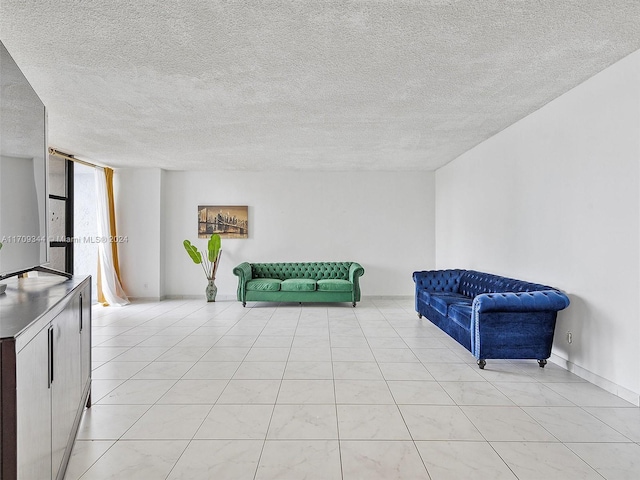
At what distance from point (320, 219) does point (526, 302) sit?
17.2 feet

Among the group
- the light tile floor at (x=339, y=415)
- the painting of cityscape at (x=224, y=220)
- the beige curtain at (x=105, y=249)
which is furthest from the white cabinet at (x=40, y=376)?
the painting of cityscape at (x=224, y=220)

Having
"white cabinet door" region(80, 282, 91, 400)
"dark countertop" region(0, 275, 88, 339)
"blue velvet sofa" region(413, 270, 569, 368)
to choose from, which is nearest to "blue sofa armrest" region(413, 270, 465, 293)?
"blue velvet sofa" region(413, 270, 569, 368)

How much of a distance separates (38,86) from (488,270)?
6.02 metres

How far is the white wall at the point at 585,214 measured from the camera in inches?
125

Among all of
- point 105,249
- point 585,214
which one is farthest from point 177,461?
point 105,249

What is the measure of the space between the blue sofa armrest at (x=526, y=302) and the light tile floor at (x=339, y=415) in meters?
0.67

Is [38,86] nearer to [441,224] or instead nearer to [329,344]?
[329,344]

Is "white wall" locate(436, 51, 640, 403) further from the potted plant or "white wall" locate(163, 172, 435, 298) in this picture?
→ the potted plant

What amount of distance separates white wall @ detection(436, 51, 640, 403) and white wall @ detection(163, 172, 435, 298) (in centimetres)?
307

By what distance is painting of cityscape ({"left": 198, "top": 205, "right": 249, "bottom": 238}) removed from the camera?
8398 mm

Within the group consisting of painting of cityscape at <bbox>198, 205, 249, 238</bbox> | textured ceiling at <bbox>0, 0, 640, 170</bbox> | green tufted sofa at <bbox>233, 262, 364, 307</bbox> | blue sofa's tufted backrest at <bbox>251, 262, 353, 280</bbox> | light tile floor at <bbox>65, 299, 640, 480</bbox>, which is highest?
textured ceiling at <bbox>0, 0, 640, 170</bbox>

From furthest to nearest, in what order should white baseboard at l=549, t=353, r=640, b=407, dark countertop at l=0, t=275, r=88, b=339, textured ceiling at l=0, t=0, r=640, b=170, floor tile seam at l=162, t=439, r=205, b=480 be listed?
white baseboard at l=549, t=353, r=640, b=407, textured ceiling at l=0, t=0, r=640, b=170, floor tile seam at l=162, t=439, r=205, b=480, dark countertop at l=0, t=275, r=88, b=339

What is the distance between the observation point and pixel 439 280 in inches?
251

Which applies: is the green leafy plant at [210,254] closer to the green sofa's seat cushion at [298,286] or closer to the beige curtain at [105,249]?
the beige curtain at [105,249]
